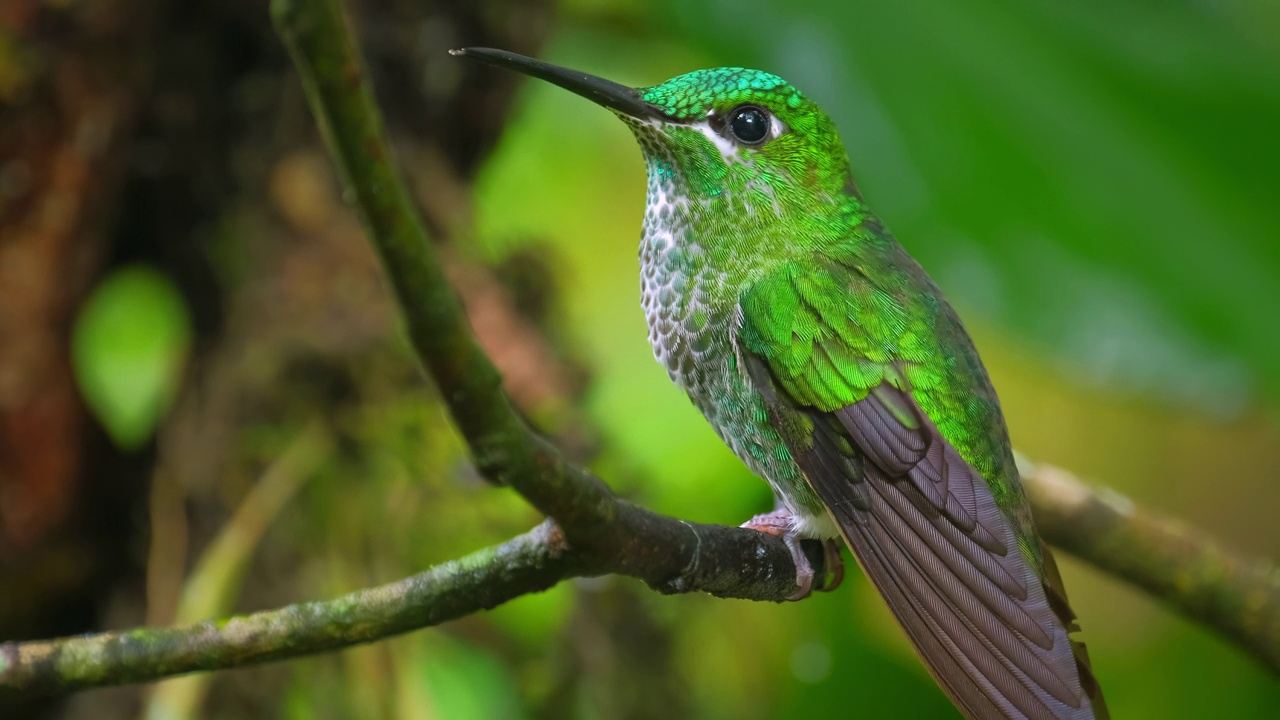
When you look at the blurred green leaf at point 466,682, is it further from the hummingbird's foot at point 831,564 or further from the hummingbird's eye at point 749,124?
the hummingbird's eye at point 749,124

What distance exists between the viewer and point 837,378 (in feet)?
5.47

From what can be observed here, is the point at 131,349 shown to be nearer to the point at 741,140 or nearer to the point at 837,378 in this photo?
the point at 741,140

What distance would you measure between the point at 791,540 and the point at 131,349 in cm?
169

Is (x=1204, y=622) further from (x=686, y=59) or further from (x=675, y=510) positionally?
(x=686, y=59)

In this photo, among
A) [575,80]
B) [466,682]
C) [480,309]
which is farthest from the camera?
[466,682]

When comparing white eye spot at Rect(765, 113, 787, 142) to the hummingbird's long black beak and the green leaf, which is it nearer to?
the hummingbird's long black beak

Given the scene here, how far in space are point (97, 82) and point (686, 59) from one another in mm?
1378

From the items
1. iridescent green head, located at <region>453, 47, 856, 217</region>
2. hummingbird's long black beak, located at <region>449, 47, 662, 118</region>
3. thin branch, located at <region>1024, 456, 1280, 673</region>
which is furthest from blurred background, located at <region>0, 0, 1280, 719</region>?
hummingbird's long black beak, located at <region>449, 47, 662, 118</region>

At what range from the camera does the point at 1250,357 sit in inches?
80.4

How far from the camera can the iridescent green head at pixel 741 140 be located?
169 centimetres

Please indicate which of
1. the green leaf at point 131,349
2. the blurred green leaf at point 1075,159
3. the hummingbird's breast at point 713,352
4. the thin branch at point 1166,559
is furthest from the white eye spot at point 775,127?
the green leaf at point 131,349

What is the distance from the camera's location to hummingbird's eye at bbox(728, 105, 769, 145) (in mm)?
1747

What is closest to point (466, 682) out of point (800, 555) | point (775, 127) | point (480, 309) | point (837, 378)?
point (480, 309)

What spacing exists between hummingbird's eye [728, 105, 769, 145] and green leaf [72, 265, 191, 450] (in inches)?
61.7
